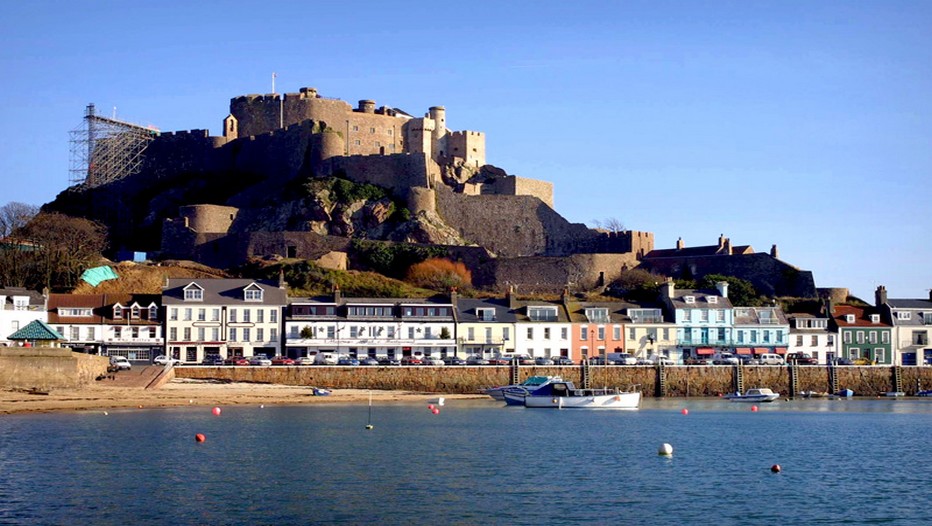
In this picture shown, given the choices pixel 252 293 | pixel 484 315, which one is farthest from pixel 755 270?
pixel 252 293

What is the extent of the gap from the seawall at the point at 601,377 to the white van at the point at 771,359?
830mm

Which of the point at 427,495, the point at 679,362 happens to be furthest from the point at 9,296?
the point at 427,495

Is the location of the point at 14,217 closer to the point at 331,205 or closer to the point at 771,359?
the point at 331,205

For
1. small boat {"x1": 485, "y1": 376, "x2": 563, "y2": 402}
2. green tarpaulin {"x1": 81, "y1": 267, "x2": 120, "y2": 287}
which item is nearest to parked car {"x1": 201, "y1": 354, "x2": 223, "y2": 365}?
small boat {"x1": 485, "y1": 376, "x2": 563, "y2": 402}

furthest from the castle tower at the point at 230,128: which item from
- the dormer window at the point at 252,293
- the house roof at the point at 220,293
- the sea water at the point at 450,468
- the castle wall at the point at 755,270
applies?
the sea water at the point at 450,468

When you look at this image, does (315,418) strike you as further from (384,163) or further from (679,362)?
(384,163)

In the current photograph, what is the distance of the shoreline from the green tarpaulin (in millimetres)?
19078

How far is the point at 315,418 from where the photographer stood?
1754 inches

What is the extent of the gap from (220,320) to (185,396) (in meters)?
10.9

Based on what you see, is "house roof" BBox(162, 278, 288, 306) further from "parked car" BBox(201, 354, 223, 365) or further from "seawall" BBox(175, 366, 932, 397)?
"seawall" BBox(175, 366, 932, 397)

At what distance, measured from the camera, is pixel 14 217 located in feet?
270

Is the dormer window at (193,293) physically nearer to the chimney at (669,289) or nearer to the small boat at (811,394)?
the chimney at (669,289)

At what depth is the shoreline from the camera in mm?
44656

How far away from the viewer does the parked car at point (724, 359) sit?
61.4 m
